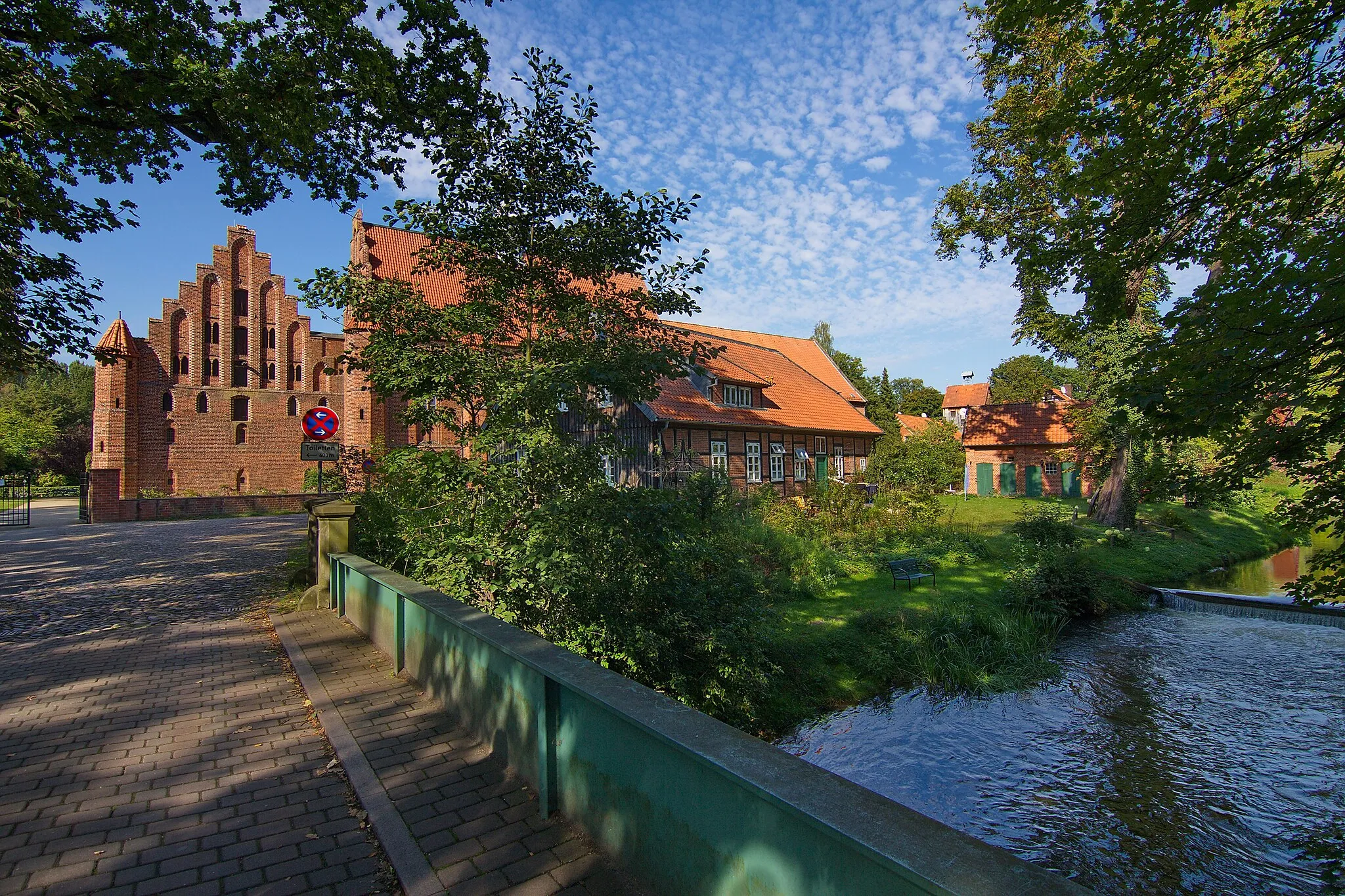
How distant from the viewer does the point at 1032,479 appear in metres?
36.0

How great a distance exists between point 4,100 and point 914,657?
43.0ft

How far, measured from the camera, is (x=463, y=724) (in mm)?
4469

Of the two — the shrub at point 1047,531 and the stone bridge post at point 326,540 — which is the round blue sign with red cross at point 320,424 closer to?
the stone bridge post at point 326,540

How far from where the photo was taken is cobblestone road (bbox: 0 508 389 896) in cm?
309

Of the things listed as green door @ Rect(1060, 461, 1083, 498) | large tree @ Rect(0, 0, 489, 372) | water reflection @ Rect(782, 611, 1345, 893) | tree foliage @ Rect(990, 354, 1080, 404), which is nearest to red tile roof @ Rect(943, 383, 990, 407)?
tree foliage @ Rect(990, 354, 1080, 404)

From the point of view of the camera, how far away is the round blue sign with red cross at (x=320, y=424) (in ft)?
39.4

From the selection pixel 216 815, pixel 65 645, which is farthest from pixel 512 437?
Result: pixel 65 645

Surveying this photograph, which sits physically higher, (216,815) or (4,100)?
(4,100)

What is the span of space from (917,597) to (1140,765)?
215 inches

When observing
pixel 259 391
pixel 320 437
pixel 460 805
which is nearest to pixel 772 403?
pixel 320 437

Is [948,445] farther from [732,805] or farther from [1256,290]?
[732,805]

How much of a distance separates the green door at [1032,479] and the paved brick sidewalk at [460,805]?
36608 mm

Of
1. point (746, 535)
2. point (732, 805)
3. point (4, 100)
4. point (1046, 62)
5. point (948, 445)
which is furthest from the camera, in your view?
point (948, 445)

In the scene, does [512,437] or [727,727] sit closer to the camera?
[727,727]
